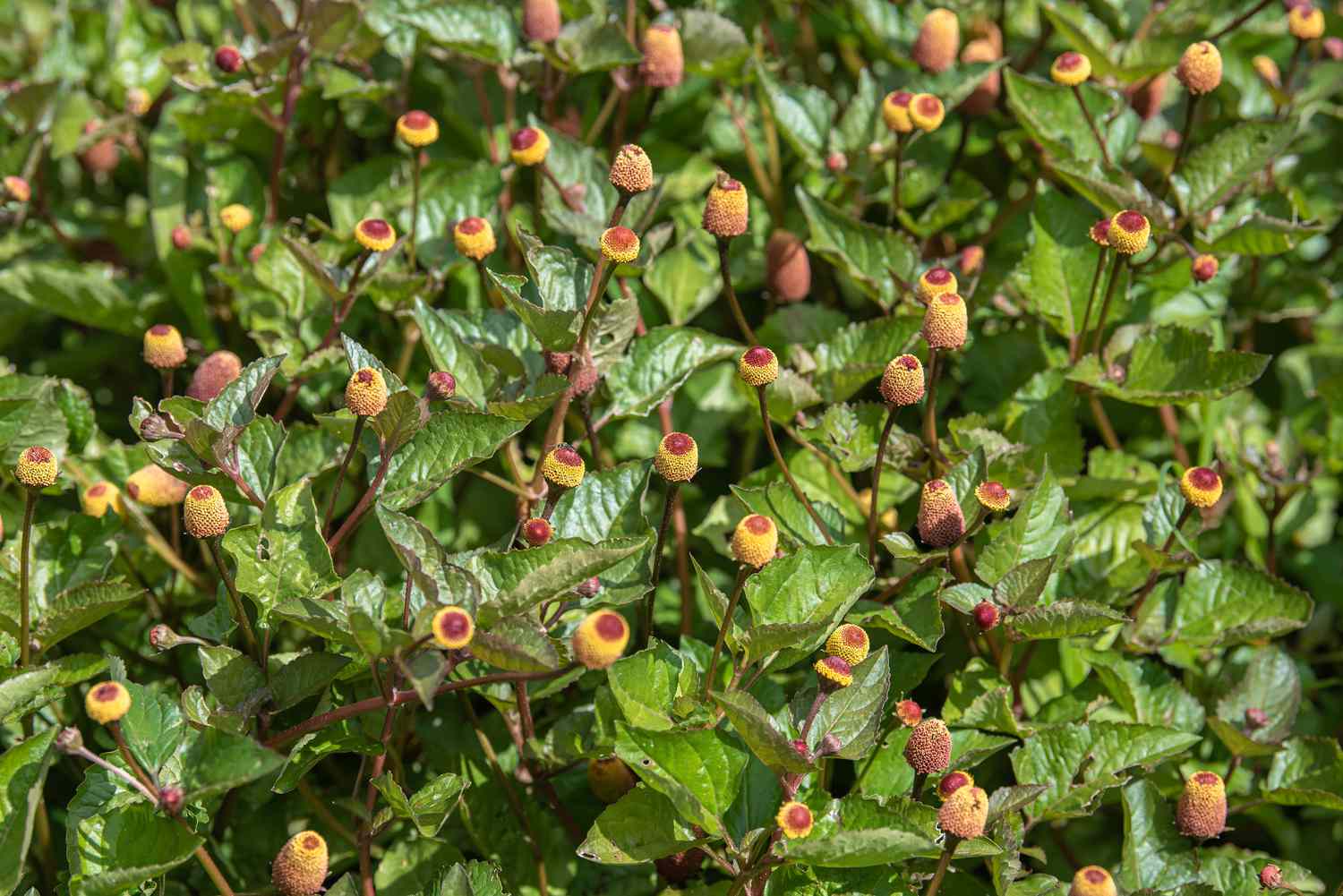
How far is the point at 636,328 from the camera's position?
206 cm

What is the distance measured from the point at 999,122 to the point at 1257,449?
30.6 inches

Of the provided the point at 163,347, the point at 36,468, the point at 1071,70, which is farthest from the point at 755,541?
the point at 1071,70

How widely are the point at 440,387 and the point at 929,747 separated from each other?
739mm

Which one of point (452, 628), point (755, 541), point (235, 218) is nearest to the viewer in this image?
point (452, 628)

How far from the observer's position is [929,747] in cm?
150

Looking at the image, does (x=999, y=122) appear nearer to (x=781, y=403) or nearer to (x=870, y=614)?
(x=781, y=403)

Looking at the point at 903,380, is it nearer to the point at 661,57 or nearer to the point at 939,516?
the point at 939,516

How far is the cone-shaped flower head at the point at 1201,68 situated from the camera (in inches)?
77.6

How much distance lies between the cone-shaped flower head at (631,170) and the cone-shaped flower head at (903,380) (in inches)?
15.4

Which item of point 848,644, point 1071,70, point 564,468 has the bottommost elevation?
point 848,644

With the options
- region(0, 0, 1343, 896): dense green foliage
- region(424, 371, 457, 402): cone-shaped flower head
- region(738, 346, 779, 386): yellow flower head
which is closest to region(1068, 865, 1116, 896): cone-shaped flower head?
region(0, 0, 1343, 896): dense green foliage

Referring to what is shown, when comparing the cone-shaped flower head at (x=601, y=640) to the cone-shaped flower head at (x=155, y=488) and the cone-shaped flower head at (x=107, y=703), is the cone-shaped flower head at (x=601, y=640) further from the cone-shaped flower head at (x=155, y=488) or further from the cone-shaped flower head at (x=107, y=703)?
the cone-shaped flower head at (x=155, y=488)

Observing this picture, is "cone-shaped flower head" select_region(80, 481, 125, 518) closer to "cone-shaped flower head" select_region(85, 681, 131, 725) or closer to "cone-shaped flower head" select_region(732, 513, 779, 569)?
"cone-shaped flower head" select_region(85, 681, 131, 725)

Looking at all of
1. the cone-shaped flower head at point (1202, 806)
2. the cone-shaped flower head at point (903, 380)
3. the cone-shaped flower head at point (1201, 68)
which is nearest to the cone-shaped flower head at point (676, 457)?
the cone-shaped flower head at point (903, 380)
